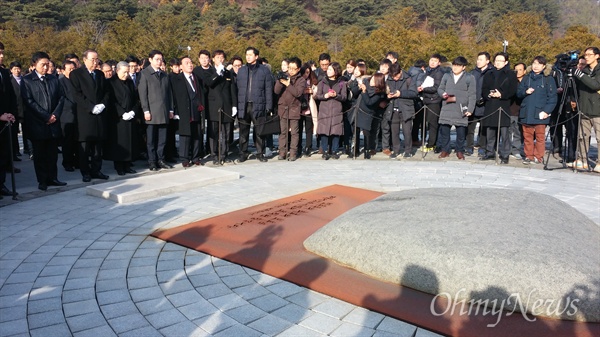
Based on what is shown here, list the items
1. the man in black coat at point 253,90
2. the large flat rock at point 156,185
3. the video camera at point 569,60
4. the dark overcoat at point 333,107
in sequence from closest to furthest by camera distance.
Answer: the large flat rock at point 156,185 → the video camera at point 569,60 → the man in black coat at point 253,90 → the dark overcoat at point 333,107

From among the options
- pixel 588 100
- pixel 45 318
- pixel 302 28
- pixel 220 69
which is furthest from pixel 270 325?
pixel 302 28

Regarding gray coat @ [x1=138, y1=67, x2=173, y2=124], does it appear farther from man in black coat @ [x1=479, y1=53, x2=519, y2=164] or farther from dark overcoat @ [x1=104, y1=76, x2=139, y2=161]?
man in black coat @ [x1=479, y1=53, x2=519, y2=164]

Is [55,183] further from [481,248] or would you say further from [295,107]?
[481,248]

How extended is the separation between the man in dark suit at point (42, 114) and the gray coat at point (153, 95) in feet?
4.93

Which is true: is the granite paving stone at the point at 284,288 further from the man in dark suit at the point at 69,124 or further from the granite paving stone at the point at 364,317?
the man in dark suit at the point at 69,124

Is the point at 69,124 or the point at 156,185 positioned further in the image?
the point at 69,124

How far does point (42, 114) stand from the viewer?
748 centimetres

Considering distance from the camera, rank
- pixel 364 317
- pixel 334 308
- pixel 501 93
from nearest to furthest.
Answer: pixel 364 317 → pixel 334 308 → pixel 501 93

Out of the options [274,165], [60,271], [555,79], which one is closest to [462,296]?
[60,271]

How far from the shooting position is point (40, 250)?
15.9ft

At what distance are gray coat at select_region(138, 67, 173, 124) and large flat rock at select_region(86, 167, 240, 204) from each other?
1322 mm

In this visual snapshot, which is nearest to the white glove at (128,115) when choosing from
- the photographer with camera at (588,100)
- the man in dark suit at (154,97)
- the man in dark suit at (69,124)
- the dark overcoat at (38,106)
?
the man in dark suit at (154,97)

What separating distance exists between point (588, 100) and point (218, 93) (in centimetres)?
733

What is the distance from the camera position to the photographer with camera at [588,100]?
29.8 ft
